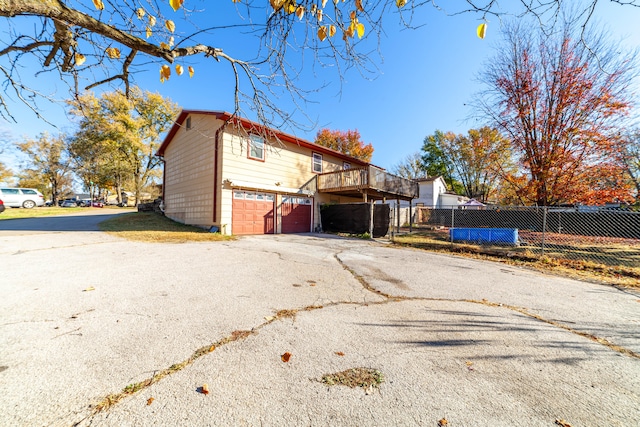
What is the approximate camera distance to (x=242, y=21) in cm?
292

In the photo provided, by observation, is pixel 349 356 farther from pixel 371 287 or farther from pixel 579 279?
pixel 579 279

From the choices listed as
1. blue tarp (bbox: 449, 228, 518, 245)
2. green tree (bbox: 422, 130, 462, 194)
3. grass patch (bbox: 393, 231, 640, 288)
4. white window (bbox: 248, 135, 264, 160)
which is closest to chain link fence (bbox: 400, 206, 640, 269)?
blue tarp (bbox: 449, 228, 518, 245)

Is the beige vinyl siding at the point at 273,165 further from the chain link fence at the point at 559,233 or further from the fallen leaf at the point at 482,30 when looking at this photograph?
the fallen leaf at the point at 482,30

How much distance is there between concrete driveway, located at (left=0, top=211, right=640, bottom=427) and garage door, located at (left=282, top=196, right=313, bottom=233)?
8.96 metres

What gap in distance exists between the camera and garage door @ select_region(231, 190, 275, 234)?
445 inches

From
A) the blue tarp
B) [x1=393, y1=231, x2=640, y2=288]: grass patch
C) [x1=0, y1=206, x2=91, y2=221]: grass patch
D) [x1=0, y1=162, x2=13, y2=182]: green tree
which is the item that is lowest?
[x1=393, y1=231, x2=640, y2=288]: grass patch

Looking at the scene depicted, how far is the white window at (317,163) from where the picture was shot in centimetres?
1498

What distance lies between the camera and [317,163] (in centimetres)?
1521

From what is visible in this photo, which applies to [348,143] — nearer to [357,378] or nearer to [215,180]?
[215,180]

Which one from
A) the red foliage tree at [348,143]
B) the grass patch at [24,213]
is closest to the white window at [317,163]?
the red foliage tree at [348,143]

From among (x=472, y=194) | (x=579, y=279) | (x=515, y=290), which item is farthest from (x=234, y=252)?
(x=472, y=194)

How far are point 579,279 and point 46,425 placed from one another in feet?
25.7

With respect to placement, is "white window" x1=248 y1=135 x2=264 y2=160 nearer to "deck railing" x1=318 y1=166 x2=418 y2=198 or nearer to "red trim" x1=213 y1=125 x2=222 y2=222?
"red trim" x1=213 y1=125 x2=222 y2=222

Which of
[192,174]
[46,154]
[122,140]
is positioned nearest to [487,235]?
[192,174]
